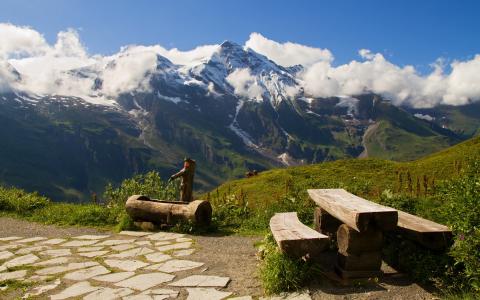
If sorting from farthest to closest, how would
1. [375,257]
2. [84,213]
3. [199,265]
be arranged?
[84,213]
[199,265]
[375,257]

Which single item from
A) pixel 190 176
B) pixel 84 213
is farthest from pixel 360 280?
pixel 84 213

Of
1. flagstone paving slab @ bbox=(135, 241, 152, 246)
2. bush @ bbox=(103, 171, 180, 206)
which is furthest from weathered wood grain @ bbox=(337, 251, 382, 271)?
bush @ bbox=(103, 171, 180, 206)

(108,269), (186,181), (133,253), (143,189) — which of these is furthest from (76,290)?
(143,189)

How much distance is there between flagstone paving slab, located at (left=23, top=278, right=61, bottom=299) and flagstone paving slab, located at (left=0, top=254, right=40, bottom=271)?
213 centimetres

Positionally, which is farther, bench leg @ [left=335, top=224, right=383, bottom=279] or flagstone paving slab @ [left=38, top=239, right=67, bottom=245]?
flagstone paving slab @ [left=38, top=239, right=67, bottom=245]

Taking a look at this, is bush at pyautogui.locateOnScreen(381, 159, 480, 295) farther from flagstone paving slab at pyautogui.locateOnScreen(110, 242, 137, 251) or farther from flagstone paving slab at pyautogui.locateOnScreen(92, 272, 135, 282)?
flagstone paving slab at pyautogui.locateOnScreen(110, 242, 137, 251)

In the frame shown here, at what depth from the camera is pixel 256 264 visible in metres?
10.9

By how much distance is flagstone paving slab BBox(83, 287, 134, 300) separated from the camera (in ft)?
28.2

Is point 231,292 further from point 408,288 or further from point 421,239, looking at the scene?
point 421,239

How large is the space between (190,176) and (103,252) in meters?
6.73

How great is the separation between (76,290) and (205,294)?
2778mm

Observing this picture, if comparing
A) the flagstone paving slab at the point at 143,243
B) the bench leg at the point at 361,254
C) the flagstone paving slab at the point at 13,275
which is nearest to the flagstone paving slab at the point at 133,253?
the flagstone paving slab at the point at 143,243

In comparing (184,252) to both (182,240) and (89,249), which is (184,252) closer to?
(182,240)

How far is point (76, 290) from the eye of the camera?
912cm
